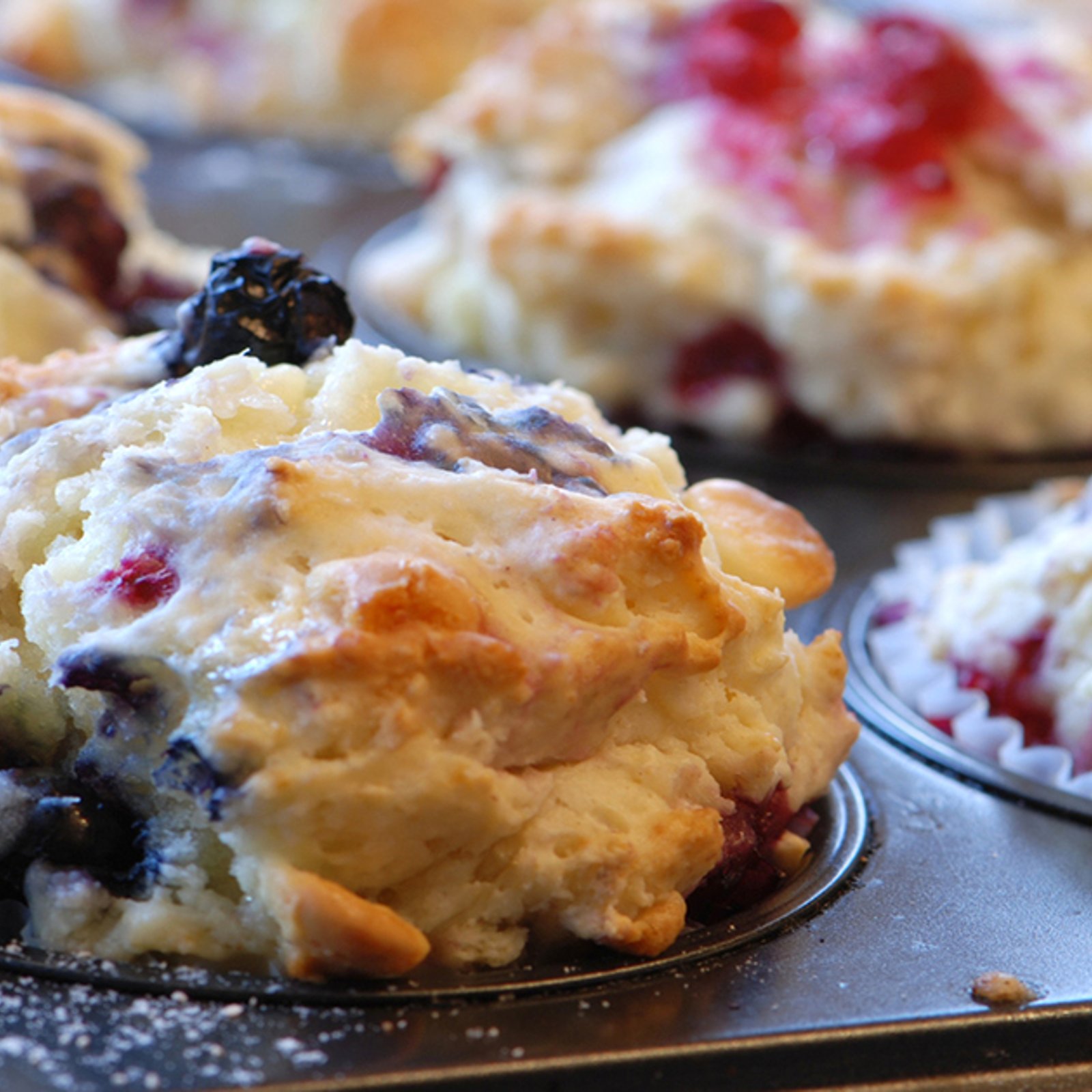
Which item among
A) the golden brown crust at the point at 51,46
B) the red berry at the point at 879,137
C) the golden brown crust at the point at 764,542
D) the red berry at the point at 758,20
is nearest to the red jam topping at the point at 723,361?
the red berry at the point at 879,137

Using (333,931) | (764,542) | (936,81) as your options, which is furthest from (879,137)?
(333,931)

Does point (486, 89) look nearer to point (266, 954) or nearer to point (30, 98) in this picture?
point (30, 98)

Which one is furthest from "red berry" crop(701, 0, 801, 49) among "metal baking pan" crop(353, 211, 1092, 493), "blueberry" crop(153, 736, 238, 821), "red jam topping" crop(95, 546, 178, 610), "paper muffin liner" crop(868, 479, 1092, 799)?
"blueberry" crop(153, 736, 238, 821)

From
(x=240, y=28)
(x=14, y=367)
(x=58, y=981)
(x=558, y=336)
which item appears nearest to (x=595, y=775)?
(x=58, y=981)

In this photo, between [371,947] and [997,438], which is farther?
[997,438]

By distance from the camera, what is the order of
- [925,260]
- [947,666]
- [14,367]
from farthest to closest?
[925,260] → [947,666] → [14,367]

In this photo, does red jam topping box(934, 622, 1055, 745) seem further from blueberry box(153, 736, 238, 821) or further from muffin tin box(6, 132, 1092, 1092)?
blueberry box(153, 736, 238, 821)
